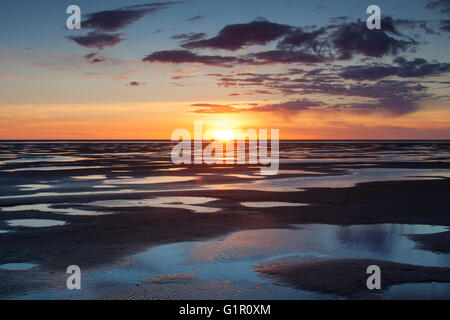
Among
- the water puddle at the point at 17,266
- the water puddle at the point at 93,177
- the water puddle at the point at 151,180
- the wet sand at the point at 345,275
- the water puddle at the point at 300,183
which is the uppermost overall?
the water puddle at the point at 93,177

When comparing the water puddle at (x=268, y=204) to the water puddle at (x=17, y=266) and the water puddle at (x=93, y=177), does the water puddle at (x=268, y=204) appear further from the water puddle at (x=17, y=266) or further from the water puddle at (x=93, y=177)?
the water puddle at (x=93, y=177)

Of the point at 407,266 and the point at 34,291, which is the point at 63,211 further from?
the point at 407,266

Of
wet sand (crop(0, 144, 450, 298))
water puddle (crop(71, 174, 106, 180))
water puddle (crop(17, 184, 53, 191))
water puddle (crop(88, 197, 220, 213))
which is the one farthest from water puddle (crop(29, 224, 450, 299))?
water puddle (crop(71, 174, 106, 180))

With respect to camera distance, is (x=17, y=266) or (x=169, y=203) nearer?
(x=17, y=266)

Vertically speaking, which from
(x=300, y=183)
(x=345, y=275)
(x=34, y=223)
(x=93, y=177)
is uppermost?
(x=93, y=177)

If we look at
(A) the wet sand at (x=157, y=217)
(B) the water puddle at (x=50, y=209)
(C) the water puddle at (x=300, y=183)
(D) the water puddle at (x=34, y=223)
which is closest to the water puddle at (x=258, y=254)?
(A) the wet sand at (x=157, y=217)

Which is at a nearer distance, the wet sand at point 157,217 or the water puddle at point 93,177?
the wet sand at point 157,217

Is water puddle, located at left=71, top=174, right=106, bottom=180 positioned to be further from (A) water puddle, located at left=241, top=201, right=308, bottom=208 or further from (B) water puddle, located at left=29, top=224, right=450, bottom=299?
(B) water puddle, located at left=29, top=224, right=450, bottom=299

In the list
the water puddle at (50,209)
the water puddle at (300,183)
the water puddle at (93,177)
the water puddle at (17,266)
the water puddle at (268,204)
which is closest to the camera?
the water puddle at (17,266)

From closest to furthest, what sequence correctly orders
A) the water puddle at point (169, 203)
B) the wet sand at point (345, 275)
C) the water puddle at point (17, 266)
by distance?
the wet sand at point (345, 275), the water puddle at point (17, 266), the water puddle at point (169, 203)

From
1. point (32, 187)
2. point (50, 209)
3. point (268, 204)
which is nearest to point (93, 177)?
point (32, 187)

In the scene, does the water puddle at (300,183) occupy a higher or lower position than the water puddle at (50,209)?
higher

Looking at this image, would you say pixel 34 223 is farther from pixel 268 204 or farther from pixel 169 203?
pixel 268 204
